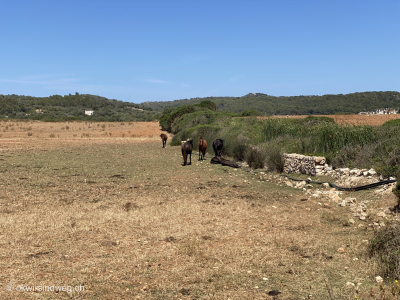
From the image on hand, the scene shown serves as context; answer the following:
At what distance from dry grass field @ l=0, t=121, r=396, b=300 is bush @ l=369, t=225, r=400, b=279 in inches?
7.3

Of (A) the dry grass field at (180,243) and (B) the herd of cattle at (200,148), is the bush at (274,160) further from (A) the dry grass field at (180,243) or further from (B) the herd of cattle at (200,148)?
(B) the herd of cattle at (200,148)

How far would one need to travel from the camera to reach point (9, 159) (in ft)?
62.3

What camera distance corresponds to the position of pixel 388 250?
5359mm

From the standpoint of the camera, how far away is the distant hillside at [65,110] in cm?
7156

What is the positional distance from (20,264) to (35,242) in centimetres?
98

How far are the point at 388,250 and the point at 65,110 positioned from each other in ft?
284

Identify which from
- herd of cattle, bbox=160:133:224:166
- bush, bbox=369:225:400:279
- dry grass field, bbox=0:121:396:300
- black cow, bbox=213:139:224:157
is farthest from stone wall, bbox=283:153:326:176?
bush, bbox=369:225:400:279

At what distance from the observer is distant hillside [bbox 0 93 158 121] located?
7156 centimetres

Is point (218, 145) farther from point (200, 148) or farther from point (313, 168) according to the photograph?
point (313, 168)

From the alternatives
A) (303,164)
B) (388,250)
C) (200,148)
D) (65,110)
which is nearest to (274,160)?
(303,164)

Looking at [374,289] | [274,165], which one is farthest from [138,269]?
[274,165]

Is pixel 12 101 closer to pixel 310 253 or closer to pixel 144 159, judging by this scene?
pixel 144 159

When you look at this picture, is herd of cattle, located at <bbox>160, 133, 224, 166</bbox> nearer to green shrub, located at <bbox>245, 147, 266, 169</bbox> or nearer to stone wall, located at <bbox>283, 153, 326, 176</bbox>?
green shrub, located at <bbox>245, 147, 266, 169</bbox>

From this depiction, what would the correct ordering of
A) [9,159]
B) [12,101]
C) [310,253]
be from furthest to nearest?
[12,101]
[9,159]
[310,253]
